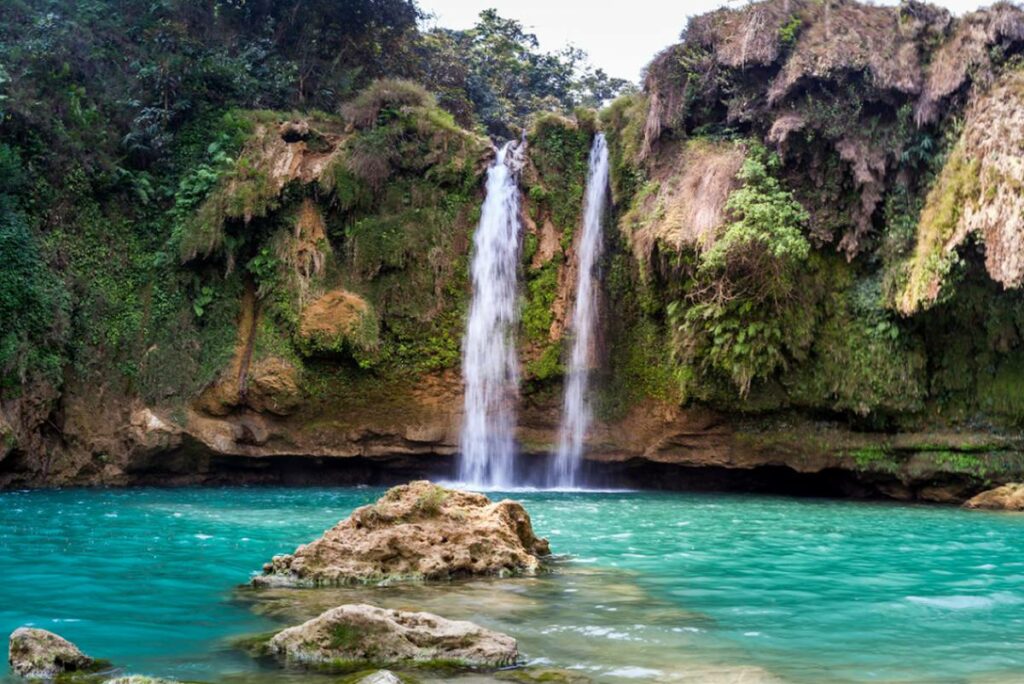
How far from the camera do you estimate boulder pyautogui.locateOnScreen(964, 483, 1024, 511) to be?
1489cm

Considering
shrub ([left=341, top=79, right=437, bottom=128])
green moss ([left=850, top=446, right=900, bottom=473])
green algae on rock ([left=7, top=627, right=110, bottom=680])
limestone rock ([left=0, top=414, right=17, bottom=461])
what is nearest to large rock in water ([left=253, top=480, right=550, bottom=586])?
green algae on rock ([left=7, top=627, right=110, bottom=680])

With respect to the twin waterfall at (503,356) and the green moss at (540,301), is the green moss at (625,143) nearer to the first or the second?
the twin waterfall at (503,356)

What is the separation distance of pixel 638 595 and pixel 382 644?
2.69 metres

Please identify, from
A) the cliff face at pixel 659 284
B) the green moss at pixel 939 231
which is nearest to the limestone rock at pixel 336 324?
the cliff face at pixel 659 284

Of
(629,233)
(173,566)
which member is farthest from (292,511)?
(629,233)

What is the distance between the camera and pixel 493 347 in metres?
19.6

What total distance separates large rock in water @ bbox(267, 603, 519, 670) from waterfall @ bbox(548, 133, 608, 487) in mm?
14194

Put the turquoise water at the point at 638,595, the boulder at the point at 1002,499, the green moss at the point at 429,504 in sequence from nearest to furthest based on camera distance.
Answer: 1. the turquoise water at the point at 638,595
2. the green moss at the point at 429,504
3. the boulder at the point at 1002,499

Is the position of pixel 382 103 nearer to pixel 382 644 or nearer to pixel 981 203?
pixel 981 203

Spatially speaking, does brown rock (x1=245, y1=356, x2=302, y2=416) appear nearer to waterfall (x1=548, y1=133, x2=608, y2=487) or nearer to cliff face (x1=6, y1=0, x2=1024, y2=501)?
cliff face (x1=6, y1=0, x2=1024, y2=501)

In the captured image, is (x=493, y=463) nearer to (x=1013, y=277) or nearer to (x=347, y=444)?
(x=347, y=444)

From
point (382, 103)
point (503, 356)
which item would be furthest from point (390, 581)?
point (382, 103)

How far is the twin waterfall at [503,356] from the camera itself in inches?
764

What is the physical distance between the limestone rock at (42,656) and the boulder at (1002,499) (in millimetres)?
14015
